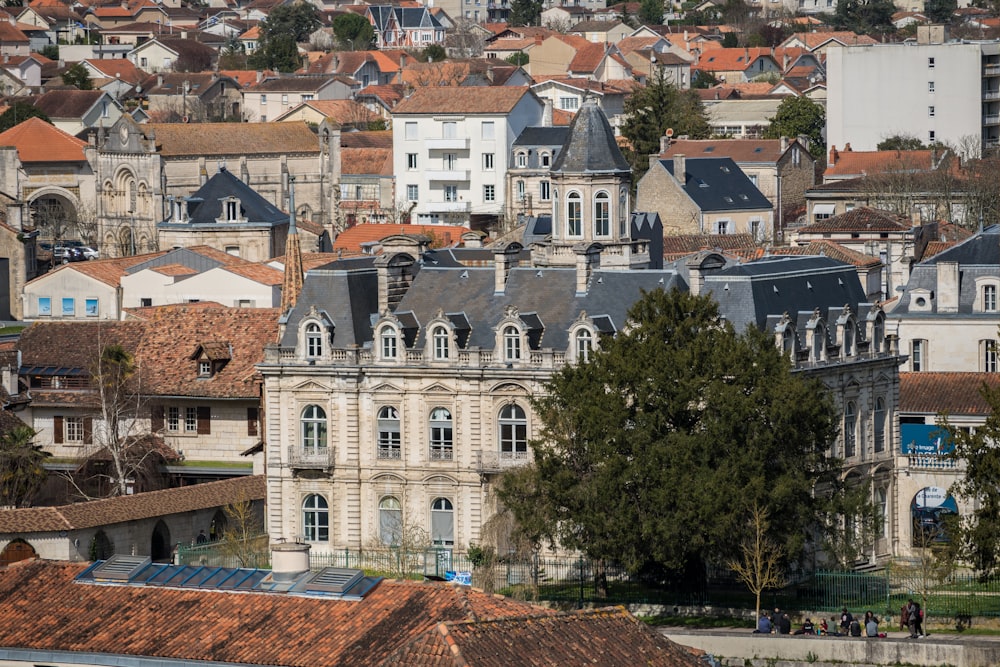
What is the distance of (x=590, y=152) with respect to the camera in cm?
9038

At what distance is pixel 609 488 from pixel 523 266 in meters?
15.6

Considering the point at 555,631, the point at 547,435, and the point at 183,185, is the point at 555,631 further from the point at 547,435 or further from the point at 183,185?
the point at 183,185

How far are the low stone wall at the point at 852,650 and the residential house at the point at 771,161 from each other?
8578 cm

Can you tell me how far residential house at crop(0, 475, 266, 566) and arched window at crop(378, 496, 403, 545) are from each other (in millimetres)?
6248

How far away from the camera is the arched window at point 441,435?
80250 mm

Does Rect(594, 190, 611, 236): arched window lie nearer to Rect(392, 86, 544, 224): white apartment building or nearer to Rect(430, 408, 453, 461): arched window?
Rect(430, 408, 453, 461): arched window

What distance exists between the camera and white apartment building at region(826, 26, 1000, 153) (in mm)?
175250

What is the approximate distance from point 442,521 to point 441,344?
16.8ft

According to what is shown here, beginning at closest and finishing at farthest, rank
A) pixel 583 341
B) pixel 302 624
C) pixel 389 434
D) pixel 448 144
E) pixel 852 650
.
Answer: pixel 302 624, pixel 852 650, pixel 583 341, pixel 389 434, pixel 448 144

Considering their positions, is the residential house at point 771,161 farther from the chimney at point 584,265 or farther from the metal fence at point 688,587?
the metal fence at point 688,587

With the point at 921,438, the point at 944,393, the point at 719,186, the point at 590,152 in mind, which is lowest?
the point at 921,438

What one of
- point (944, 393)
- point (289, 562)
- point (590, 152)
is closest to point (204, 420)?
point (590, 152)

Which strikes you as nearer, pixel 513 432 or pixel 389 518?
pixel 513 432

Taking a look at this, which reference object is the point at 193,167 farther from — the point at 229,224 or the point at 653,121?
the point at 229,224
